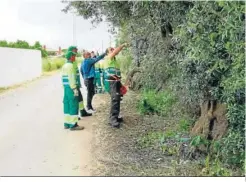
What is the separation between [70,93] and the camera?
7.22 meters

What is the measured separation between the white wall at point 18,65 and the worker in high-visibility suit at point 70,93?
22.4ft

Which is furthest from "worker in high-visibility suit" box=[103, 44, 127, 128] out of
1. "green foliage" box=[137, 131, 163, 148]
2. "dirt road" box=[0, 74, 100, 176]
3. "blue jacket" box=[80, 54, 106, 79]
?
"blue jacket" box=[80, 54, 106, 79]

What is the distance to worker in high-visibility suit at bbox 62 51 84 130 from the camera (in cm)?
705

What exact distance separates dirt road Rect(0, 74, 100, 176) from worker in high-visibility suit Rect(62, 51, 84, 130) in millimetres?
190

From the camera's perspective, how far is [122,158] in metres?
5.44

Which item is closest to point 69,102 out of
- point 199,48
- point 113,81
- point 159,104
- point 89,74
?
point 113,81

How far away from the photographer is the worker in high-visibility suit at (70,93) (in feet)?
23.1

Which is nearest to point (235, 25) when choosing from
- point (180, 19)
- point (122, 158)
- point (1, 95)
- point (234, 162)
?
point (180, 19)

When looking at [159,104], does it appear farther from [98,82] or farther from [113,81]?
[98,82]

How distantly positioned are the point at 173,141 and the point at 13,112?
4293 millimetres

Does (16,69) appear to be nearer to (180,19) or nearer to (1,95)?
(1,95)

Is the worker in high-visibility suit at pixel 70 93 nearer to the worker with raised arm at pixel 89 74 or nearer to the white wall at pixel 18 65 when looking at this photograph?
the worker with raised arm at pixel 89 74

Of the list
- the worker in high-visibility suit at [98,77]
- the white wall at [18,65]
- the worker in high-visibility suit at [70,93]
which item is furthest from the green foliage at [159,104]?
the white wall at [18,65]

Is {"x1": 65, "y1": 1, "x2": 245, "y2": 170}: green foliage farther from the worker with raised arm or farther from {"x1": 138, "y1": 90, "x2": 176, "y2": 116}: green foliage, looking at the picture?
the worker with raised arm
